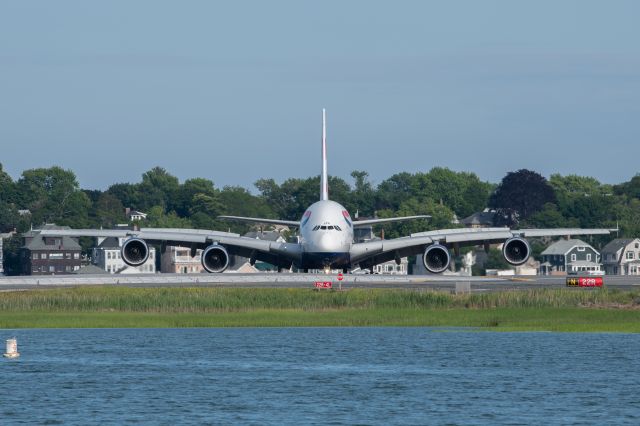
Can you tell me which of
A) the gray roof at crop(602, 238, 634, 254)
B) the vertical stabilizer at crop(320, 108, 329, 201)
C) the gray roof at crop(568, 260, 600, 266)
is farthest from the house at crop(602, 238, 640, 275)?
the vertical stabilizer at crop(320, 108, 329, 201)

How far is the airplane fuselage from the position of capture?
95938 millimetres

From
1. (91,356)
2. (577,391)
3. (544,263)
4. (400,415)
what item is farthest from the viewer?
(544,263)

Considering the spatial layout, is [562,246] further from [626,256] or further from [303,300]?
[303,300]

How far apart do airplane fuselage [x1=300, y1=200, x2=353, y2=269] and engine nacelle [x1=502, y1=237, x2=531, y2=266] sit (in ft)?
34.1

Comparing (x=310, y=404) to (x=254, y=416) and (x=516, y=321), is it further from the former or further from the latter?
(x=516, y=321)

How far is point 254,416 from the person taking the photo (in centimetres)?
4894

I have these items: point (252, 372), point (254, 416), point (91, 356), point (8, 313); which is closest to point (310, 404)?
point (254, 416)

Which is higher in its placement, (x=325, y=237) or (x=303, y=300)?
(x=325, y=237)

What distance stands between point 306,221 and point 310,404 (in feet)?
154

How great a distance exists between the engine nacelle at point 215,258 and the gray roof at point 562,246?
10105 centimetres

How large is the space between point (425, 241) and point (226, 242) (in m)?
13.3

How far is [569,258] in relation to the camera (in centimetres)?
19225

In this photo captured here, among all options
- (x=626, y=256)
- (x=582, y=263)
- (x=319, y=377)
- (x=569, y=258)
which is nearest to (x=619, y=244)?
(x=626, y=256)

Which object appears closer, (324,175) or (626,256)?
(324,175)
